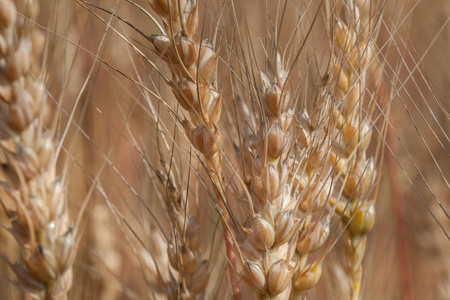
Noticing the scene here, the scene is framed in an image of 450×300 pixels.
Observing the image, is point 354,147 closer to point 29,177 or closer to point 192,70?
point 192,70

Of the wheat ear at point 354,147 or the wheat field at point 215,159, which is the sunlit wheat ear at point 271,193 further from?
the wheat ear at point 354,147

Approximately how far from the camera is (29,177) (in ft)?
1.72

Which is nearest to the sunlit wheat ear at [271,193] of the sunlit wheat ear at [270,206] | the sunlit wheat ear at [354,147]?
the sunlit wheat ear at [270,206]

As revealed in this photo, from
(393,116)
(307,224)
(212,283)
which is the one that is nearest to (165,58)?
(307,224)

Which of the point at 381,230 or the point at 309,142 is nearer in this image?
the point at 309,142

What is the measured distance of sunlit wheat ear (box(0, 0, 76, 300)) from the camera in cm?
50

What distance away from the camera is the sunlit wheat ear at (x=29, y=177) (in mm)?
505

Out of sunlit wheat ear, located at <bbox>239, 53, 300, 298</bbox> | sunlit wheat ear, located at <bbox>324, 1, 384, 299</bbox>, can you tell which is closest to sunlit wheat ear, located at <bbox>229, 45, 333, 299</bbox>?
sunlit wheat ear, located at <bbox>239, 53, 300, 298</bbox>

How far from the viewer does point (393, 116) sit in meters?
1.31

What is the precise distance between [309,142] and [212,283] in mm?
414

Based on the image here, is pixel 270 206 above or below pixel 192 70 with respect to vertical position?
below

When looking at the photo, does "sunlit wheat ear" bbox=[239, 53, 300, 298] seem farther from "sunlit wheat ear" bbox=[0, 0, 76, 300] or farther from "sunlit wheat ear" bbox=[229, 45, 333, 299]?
"sunlit wheat ear" bbox=[0, 0, 76, 300]

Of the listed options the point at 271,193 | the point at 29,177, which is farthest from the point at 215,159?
the point at 29,177

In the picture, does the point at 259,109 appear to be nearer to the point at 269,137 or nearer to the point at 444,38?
the point at 269,137
